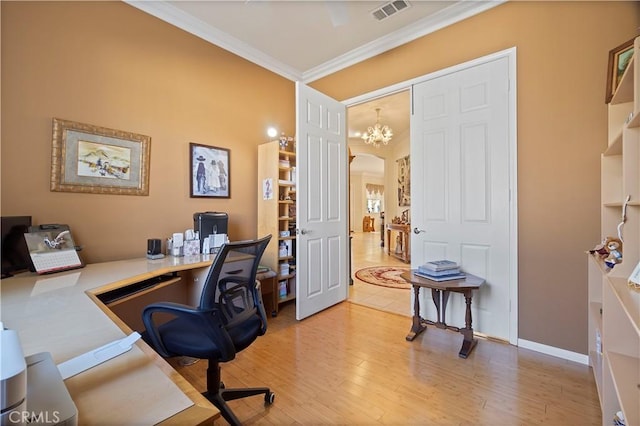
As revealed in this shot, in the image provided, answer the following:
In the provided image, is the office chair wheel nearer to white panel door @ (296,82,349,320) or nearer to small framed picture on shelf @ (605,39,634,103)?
white panel door @ (296,82,349,320)

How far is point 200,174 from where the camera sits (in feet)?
9.35

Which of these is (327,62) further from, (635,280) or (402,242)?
(402,242)

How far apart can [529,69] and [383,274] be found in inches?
136

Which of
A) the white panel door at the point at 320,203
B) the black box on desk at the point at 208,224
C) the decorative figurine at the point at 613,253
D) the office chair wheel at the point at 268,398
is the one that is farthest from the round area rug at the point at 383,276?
the office chair wheel at the point at 268,398

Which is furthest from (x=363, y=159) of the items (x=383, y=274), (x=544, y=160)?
(x=544, y=160)

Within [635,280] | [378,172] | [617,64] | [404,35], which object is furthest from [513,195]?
[378,172]

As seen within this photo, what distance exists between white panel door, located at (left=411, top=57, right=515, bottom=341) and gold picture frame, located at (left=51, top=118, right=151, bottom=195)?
2566mm

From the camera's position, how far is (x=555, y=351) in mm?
2143

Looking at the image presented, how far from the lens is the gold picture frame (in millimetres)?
2018

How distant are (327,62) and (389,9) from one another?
110cm

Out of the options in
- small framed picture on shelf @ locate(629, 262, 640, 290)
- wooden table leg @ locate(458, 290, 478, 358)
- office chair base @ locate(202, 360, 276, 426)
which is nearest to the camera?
small framed picture on shelf @ locate(629, 262, 640, 290)

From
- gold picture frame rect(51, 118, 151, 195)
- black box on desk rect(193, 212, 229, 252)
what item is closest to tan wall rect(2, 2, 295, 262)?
gold picture frame rect(51, 118, 151, 195)

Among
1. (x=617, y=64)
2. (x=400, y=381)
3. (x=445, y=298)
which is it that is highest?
(x=617, y=64)

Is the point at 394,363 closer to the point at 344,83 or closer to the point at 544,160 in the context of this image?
the point at 544,160
